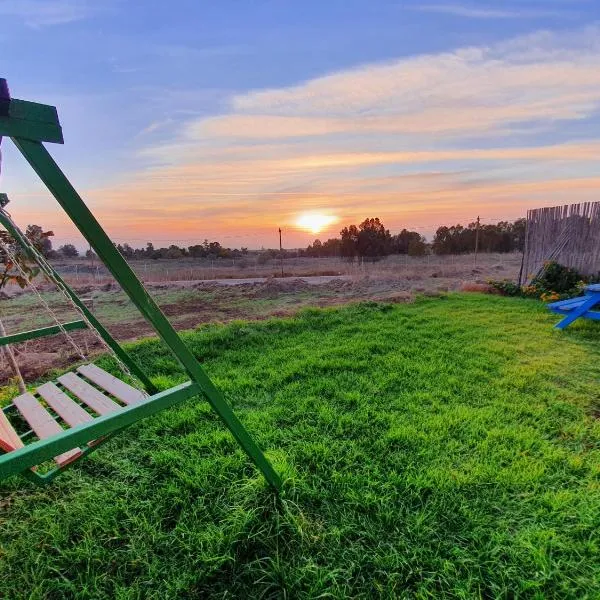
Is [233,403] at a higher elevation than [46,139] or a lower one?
lower

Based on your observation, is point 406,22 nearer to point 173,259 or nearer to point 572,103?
point 572,103

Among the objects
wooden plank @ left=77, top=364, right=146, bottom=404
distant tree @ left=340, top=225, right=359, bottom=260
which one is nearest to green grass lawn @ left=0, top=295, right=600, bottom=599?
wooden plank @ left=77, top=364, right=146, bottom=404

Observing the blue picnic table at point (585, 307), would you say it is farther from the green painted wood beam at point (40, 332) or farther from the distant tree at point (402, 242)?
the distant tree at point (402, 242)

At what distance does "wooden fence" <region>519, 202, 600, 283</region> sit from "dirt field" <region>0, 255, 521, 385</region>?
1.30m

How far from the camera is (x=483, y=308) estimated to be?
6.46m

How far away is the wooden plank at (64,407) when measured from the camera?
1.89 meters

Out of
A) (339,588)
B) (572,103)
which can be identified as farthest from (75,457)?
(572,103)

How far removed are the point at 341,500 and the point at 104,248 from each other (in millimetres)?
1689

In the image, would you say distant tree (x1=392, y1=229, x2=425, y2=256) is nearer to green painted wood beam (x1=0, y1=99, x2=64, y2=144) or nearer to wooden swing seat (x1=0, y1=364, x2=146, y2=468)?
wooden swing seat (x1=0, y1=364, x2=146, y2=468)

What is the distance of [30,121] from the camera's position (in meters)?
0.93

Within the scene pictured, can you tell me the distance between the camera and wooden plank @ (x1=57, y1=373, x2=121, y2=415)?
1.94 m

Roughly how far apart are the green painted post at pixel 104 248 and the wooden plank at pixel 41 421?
31.9 inches

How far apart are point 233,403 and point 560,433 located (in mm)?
2574

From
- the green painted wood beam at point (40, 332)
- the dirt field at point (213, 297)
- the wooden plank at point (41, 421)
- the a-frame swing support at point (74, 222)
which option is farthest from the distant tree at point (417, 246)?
the a-frame swing support at point (74, 222)
